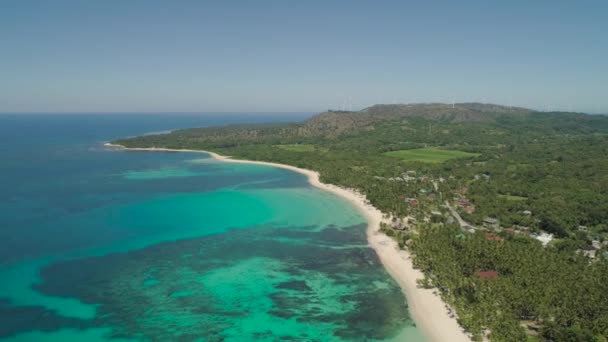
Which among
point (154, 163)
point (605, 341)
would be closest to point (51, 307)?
point (605, 341)

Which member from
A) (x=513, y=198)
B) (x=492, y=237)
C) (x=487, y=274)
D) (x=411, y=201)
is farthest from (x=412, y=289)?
(x=513, y=198)

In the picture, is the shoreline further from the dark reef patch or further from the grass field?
the grass field

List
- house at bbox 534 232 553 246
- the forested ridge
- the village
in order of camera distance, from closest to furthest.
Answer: the forested ridge < the village < house at bbox 534 232 553 246

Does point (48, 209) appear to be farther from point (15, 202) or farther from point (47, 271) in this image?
point (47, 271)

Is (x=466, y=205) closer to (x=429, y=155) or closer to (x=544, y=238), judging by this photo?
(x=544, y=238)

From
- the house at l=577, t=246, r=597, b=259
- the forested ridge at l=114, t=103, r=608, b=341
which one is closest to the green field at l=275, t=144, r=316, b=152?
the forested ridge at l=114, t=103, r=608, b=341
